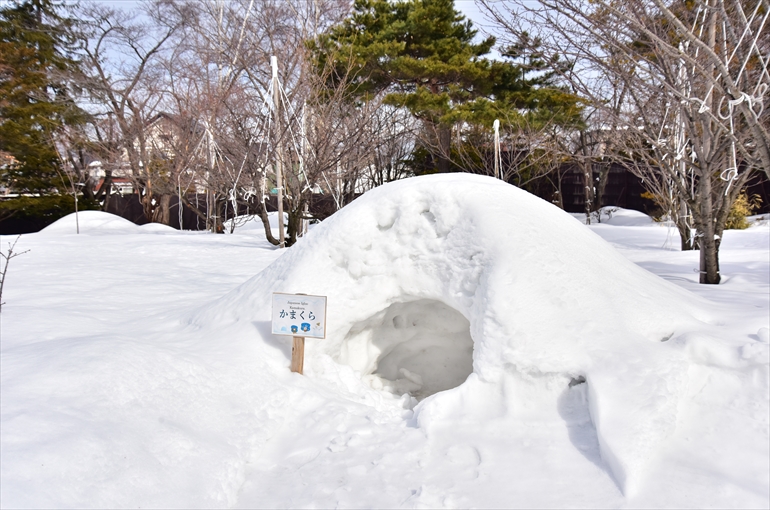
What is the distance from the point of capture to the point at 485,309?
109 inches

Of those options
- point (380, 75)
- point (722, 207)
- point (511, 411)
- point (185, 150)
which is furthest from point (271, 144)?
point (511, 411)

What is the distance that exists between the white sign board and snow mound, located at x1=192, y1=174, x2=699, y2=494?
27cm

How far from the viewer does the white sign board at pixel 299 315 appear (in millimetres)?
2926

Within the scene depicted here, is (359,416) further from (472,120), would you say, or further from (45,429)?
(472,120)

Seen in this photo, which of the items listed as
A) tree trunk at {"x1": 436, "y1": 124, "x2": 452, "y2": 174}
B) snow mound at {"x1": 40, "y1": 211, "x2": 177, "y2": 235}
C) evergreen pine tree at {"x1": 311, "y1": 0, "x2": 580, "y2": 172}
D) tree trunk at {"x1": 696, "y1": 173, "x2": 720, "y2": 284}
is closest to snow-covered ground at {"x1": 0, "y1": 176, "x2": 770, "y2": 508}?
tree trunk at {"x1": 696, "y1": 173, "x2": 720, "y2": 284}

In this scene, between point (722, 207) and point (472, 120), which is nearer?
point (722, 207)

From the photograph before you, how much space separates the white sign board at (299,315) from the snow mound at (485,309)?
0.27 metres

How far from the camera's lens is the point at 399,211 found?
3379mm

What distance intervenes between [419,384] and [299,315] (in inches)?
45.3

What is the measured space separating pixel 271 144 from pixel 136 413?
7238mm

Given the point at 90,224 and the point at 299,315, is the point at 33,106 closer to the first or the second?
the point at 90,224

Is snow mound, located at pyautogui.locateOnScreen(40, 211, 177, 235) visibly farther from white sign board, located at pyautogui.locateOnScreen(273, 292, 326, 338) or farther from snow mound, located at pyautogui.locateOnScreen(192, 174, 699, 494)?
white sign board, located at pyautogui.locateOnScreen(273, 292, 326, 338)

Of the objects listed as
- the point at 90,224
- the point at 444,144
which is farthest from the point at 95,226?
the point at 444,144

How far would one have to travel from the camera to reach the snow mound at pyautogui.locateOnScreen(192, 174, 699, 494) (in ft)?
7.82
